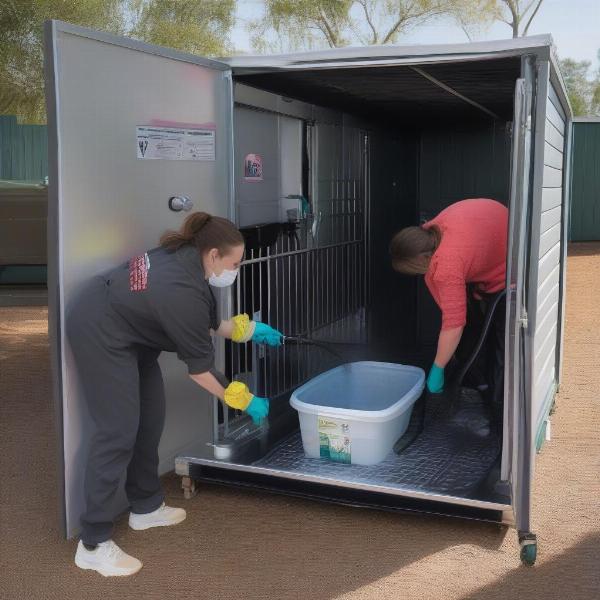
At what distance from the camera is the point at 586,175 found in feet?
53.9

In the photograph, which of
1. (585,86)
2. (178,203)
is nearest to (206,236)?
(178,203)

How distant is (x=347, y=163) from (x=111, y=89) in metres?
2.70

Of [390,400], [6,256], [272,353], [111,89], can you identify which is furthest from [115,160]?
[6,256]

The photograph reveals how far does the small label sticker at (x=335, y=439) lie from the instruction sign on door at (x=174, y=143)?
53.0 inches

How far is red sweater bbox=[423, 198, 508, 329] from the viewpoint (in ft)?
12.5

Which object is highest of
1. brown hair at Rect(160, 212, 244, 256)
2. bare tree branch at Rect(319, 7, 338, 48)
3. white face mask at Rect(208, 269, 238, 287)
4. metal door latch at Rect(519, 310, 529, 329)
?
bare tree branch at Rect(319, 7, 338, 48)

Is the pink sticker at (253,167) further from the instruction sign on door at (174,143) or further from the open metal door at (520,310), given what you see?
the open metal door at (520,310)

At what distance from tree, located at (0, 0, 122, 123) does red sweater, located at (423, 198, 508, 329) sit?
53.7 ft

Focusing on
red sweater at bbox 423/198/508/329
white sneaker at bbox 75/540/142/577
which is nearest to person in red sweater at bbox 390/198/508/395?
red sweater at bbox 423/198/508/329

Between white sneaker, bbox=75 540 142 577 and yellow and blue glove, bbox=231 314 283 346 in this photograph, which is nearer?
white sneaker, bbox=75 540 142 577

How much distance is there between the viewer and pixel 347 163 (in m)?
5.86

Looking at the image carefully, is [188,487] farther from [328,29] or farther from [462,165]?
[328,29]

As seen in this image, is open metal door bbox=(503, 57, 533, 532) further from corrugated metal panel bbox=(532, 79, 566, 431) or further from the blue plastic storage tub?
the blue plastic storage tub

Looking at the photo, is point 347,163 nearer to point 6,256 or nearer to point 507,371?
point 507,371
